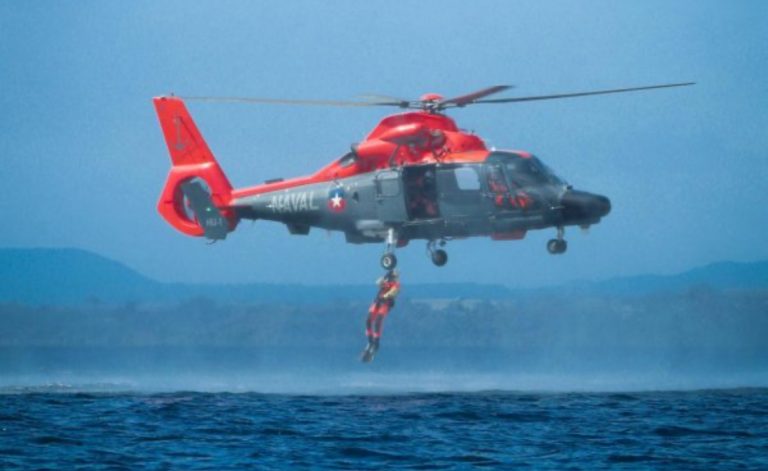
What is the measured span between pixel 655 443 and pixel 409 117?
7868 mm

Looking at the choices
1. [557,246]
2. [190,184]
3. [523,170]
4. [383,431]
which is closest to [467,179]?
[523,170]

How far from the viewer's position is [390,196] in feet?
90.6

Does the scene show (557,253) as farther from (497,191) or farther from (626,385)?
(626,385)

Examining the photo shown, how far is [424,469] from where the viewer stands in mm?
21266

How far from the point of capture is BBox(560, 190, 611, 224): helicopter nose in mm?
26281

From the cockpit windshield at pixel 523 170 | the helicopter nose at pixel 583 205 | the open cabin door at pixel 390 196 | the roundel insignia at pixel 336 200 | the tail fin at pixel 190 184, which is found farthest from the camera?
the tail fin at pixel 190 184

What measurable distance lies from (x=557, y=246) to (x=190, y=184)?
856 cm

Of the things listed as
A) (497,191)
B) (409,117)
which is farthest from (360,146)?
(497,191)

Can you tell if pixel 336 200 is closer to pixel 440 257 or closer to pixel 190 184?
pixel 440 257

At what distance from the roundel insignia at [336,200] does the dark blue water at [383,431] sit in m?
4.10

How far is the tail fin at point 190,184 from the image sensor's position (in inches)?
1183

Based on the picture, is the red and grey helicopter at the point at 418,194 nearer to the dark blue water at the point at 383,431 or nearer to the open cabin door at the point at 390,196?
the open cabin door at the point at 390,196

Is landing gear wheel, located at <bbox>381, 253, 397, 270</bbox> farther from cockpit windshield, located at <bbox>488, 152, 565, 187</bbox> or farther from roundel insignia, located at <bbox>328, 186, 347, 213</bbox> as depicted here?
cockpit windshield, located at <bbox>488, 152, 565, 187</bbox>

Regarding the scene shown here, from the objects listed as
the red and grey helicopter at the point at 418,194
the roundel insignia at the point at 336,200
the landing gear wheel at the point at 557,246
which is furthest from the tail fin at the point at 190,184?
the landing gear wheel at the point at 557,246
